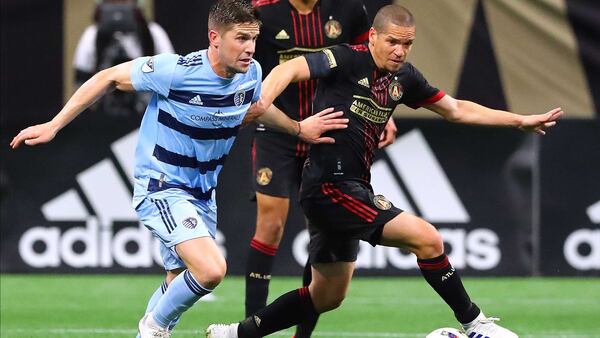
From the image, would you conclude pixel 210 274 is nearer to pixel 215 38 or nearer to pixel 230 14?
pixel 215 38

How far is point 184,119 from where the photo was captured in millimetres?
6949

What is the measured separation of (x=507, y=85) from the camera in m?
12.5

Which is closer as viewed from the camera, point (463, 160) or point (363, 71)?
point (363, 71)

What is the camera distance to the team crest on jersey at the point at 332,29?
8.23 meters

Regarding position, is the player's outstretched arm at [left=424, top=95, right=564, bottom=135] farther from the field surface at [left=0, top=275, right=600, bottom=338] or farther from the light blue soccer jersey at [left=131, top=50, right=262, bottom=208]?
the field surface at [left=0, top=275, right=600, bottom=338]

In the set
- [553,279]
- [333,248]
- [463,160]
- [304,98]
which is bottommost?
[553,279]

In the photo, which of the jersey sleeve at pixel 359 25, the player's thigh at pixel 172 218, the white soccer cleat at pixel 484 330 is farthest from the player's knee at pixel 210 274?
the jersey sleeve at pixel 359 25

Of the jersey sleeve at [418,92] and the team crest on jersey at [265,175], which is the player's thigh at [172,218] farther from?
the jersey sleeve at [418,92]

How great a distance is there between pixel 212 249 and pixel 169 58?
1.02m

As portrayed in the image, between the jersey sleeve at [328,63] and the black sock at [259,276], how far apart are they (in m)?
1.44

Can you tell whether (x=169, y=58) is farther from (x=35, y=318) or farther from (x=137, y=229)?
(x=137, y=229)

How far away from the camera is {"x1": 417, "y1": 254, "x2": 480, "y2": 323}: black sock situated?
6.97 meters

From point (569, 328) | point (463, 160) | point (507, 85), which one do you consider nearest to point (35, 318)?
point (569, 328)

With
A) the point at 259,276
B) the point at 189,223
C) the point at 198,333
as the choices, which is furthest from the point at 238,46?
the point at 198,333
